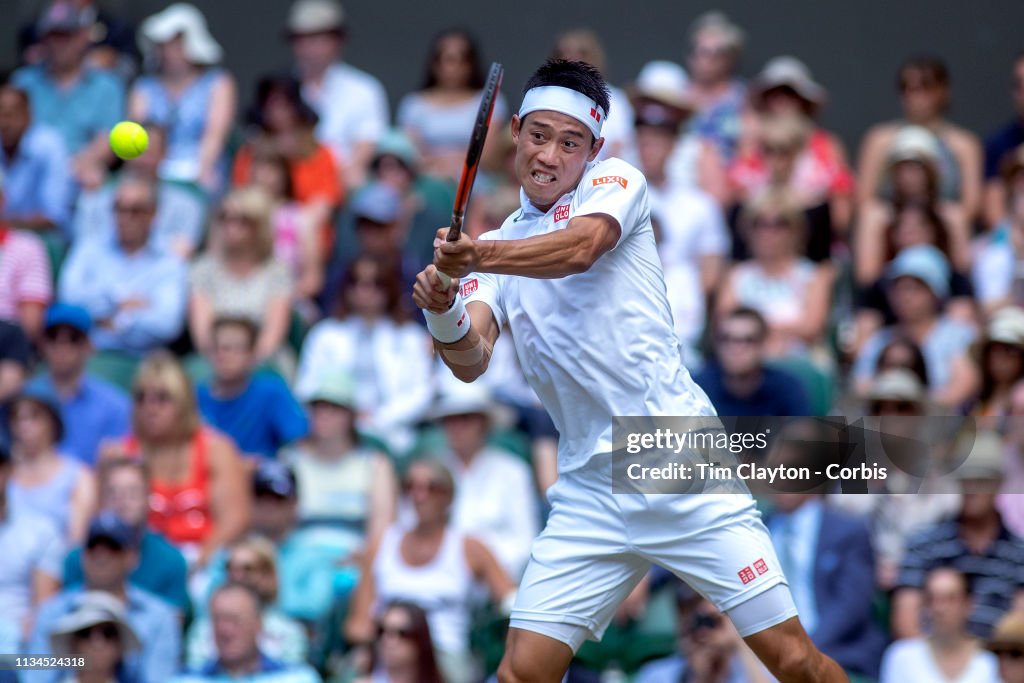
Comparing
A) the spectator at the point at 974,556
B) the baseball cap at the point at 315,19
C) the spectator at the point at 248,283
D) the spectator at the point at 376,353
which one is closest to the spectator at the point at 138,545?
the spectator at the point at 376,353

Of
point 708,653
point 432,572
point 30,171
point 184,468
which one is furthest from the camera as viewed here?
point 30,171

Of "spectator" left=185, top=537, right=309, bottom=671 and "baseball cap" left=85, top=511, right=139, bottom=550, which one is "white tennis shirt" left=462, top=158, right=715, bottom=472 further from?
"baseball cap" left=85, top=511, right=139, bottom=550

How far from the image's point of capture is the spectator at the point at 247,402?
354 inches

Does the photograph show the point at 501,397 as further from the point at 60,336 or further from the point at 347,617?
the point at 60,336

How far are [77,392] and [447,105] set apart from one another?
330 centimetres

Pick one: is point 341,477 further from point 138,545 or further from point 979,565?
point 979,565

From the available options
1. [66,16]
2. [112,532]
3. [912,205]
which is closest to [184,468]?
[112,532]

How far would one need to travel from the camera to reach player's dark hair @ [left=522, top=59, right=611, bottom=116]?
16.5 ft

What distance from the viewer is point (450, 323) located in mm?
4914

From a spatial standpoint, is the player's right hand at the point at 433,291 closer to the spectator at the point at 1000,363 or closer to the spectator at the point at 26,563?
the spectator at the point at 26,563

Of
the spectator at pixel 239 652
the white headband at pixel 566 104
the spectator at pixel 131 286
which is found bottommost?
the spectator at pixel 239 652

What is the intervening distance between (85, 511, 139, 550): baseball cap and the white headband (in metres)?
3.51

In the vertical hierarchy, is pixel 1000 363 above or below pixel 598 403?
above

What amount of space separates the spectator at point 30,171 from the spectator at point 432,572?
3871 mm
